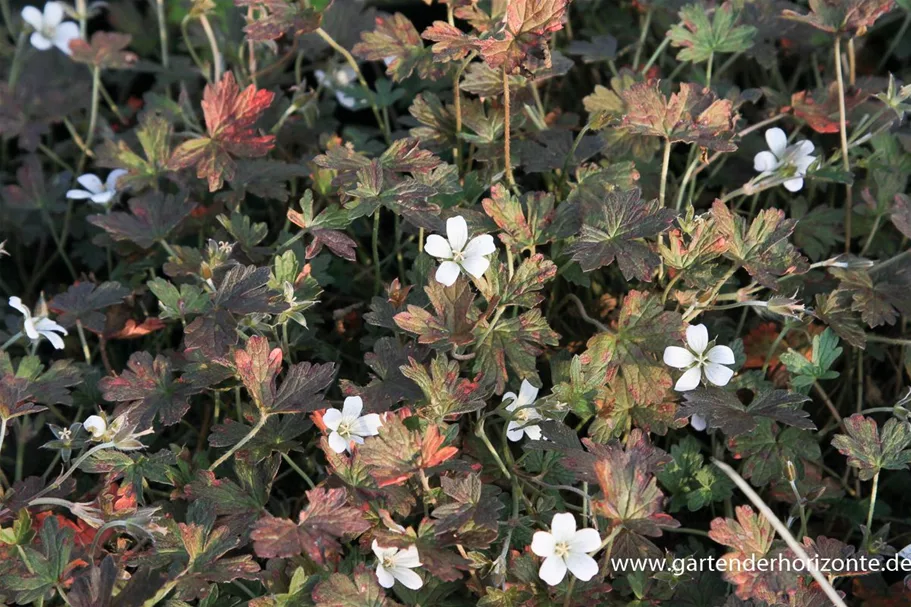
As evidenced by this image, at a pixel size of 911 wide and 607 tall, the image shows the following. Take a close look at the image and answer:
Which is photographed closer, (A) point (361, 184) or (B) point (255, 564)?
(B) point (255, 564)

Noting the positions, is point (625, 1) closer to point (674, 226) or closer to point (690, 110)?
point (690, 110)

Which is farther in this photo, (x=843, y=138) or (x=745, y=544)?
(x=843, y=138)

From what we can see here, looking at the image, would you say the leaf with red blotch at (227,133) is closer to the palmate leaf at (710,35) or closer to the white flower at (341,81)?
the white flower at (341,81)

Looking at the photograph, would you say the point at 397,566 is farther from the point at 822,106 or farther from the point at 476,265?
the point at 822,106

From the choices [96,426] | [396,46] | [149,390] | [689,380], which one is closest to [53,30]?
[396,46]

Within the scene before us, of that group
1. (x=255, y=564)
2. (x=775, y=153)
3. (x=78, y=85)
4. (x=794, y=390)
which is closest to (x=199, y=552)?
(x=255, y=564)

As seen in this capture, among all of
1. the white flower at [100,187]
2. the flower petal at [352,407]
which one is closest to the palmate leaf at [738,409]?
the flower petal at [352,407]

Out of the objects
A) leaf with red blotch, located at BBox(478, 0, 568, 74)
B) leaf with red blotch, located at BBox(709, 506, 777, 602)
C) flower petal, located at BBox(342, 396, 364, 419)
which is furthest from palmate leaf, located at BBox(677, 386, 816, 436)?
leaf with red blotch, located at BBox(478, 0, 568, 74)
